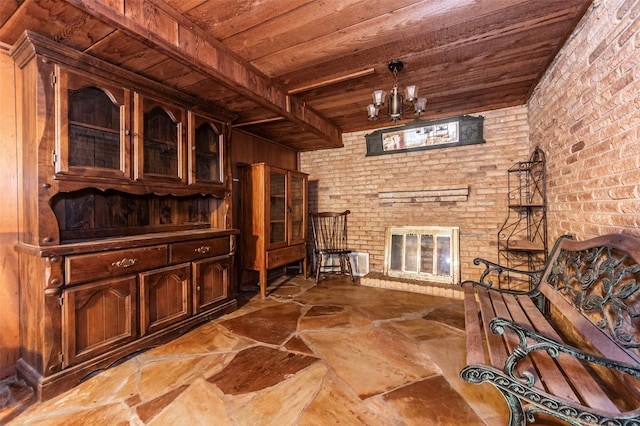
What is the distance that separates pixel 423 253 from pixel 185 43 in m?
3.66

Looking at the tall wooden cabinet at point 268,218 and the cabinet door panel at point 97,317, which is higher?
the tall wooden cabinet at point 268,218

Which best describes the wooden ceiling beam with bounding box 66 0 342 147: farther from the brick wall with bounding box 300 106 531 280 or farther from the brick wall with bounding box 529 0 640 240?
the brick wall with bounding box 529 0 640 240

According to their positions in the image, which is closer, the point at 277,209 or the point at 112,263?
the point at 112,263

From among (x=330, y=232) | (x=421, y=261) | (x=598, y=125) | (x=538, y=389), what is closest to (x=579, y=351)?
(x=538, y=389)

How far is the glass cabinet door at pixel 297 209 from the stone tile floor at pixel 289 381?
1.50m

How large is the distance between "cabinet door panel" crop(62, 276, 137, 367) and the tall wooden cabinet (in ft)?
5.24

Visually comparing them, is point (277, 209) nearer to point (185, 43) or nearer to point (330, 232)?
point (330, 232)

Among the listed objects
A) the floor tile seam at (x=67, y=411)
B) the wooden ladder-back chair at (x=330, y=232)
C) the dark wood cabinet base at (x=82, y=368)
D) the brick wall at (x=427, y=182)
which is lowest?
the floor tile seam at (x=67, y=411)

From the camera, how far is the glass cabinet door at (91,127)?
5.84 feet

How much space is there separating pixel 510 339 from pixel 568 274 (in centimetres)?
86

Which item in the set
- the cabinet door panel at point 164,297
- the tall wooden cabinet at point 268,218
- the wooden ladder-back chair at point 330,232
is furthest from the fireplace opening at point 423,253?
the cabinet door panel at point 164,297

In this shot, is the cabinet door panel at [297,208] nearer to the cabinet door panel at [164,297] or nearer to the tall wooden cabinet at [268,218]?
the tall wooden cabinet at [268,218]

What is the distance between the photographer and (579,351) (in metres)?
1.13

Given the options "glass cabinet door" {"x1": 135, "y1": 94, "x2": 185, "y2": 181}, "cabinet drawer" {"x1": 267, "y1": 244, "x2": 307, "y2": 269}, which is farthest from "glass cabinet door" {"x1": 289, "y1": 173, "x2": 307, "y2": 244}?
"glass cabinet door" {"x1": 135, "y1": 94, "x2": 185, "y2": 181}
